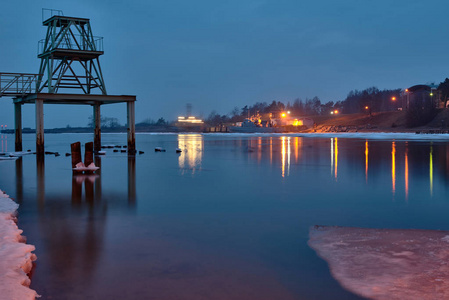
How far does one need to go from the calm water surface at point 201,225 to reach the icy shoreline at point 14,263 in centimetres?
19

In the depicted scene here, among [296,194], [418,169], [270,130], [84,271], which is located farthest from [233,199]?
[270,130]

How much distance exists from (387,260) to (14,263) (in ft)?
18.7

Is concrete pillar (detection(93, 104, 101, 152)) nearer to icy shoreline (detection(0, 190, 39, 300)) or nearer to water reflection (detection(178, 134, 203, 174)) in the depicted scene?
water reflection (detection(178, 134, 203, 174))

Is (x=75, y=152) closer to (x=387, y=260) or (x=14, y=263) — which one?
(x=14, y=263)

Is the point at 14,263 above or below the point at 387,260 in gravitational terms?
above

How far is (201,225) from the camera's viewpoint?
9.41 metres

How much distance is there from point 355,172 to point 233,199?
9.20 metres

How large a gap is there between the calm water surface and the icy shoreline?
0.62 ft

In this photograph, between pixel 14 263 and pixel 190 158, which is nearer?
pixel 14 263

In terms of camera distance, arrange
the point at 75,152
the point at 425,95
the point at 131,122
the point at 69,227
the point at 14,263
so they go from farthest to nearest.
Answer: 1. the point at 425,95
2. the point at 131,122
3. the point at 75,152
4. the point at 69,227
5. the point at 14,263

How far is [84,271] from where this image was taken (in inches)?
252

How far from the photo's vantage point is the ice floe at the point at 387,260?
18.6ft

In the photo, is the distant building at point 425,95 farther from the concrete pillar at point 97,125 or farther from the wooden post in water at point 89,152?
the wooden post in water at point 89,152

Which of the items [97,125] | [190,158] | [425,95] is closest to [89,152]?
[190,158]
